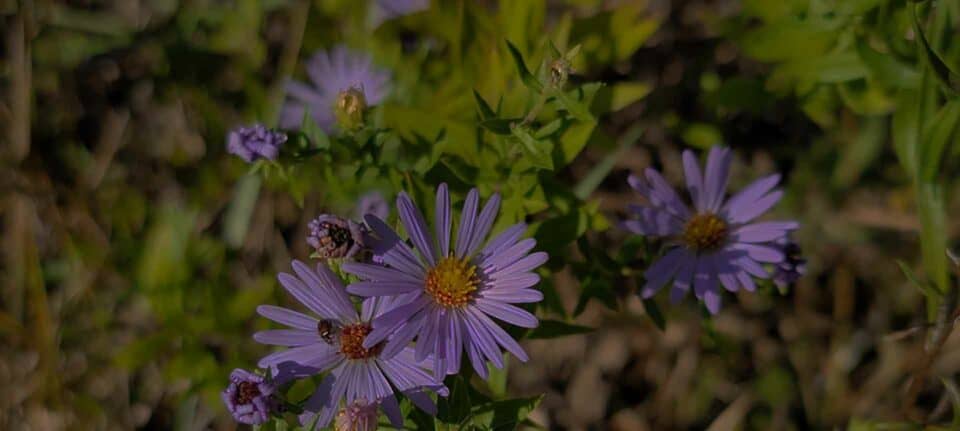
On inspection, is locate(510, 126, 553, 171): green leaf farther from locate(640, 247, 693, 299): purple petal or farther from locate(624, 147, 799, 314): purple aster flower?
locate(640, 247, 693, 299): purple petal

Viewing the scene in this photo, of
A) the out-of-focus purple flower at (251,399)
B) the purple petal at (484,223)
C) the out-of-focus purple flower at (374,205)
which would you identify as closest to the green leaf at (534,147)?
the purple petal at (484,223)

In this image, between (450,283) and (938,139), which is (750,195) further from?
(450,283)

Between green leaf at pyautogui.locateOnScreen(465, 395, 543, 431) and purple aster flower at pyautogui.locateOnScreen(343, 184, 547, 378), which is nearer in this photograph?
purple aster flower at pyautogui.locateOnScreen(343, 184, 547, 378)

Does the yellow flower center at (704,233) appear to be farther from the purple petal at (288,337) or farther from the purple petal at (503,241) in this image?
the purple petal at (288,337)

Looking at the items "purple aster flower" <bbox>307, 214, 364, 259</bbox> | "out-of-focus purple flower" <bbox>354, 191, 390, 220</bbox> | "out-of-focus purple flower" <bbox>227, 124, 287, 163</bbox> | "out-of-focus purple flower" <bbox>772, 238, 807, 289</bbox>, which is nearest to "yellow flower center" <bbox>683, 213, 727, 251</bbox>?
"out-of-focus purple flower" <bbox>772, 238, 807, 289</bbox>

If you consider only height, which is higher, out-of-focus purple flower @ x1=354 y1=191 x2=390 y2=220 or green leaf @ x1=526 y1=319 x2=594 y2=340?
out-of-focus purple flower @ x1=354 y1=191 x2=390 y2=220

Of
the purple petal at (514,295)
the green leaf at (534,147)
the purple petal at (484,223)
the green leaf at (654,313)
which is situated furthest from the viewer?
the green leaf at (654,313)

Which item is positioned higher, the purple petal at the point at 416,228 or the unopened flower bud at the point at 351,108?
the unopened flower bud at the point at 351,108
